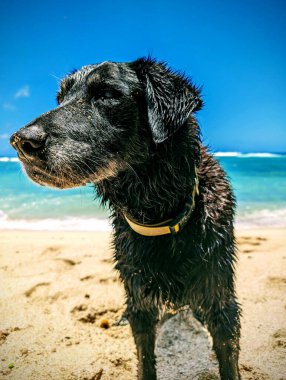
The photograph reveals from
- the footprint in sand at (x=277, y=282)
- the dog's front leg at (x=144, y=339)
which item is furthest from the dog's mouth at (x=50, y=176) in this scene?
the footprint in sand at (x=277, y=282)

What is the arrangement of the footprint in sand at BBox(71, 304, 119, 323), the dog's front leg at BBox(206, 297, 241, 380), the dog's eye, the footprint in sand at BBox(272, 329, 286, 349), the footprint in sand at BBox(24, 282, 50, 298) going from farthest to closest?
the footprint in sand at BBox(24, 282, 50, 298) → the footprint in sand at BBox(71, 304, 119, 323) → the footprint in sand at BBox(272, 329, 286, 349) → the dog's front leg at BBox(206, 297, 241, 380) → the dog's eye

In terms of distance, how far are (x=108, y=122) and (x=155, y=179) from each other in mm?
512

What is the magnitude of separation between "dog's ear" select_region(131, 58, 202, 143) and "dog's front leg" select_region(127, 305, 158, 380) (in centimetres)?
138

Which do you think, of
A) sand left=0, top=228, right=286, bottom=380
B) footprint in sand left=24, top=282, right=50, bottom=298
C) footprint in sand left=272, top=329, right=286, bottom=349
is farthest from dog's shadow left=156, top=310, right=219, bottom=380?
footprint in sand left=24, top=282, right=50, bottom=298

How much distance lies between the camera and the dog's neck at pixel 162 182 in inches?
80.7

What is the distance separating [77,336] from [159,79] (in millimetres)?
2517

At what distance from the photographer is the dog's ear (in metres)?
1.96

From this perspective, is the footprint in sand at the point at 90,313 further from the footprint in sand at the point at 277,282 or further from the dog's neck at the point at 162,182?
the footprint in sand at the point at 277,282

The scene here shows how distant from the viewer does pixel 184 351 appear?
267 cm

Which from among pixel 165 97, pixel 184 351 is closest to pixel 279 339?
pixel 184 351

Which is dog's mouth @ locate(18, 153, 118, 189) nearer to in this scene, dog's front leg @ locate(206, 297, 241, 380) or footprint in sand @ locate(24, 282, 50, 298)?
dog's front leg @ locate(206, 297, 241, 380)

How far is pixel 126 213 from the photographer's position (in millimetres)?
2219

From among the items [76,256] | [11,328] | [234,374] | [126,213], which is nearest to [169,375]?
[234,374]

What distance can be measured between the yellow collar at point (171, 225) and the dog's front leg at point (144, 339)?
0.69 metres
